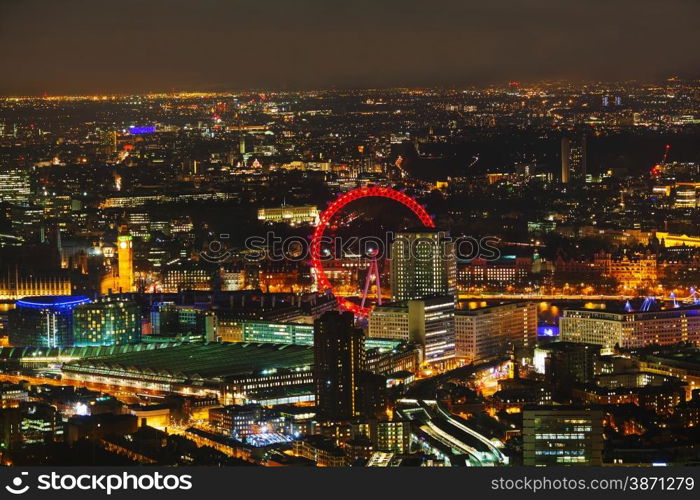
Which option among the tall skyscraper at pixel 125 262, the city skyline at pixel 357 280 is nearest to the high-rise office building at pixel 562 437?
the city skyline at pixel 357 280

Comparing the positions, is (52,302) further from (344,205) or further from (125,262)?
(344,205)

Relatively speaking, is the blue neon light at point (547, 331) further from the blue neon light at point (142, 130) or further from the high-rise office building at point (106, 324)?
the blue neon light at point (142, 130)

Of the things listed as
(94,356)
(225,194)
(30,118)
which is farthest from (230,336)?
(225,194)

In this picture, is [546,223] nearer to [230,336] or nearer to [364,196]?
[364,196]

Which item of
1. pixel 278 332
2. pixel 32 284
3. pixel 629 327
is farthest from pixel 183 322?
pixel 629 327

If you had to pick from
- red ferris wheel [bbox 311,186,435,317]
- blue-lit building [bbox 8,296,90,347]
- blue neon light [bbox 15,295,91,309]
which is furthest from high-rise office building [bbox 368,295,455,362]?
red ferris wheel [bbox 311,186,435,317]

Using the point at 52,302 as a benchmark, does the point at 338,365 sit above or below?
below
